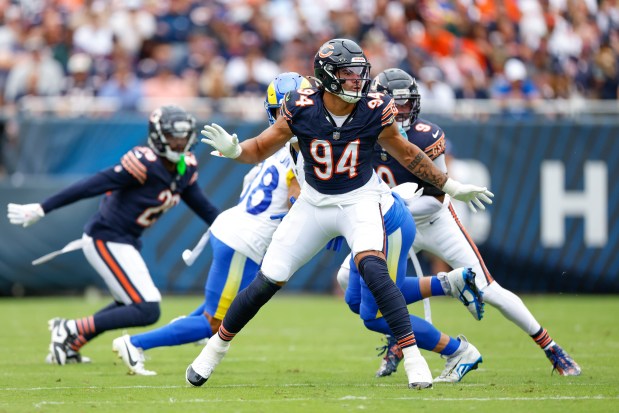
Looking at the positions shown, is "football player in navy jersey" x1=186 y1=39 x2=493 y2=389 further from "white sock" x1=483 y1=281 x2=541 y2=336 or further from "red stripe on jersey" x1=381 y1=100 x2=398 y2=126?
"white sock" x1=483 y1=281 x2=541 y2=336

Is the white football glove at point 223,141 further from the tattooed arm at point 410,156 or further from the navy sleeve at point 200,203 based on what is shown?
the navy sleeve at point 200,203

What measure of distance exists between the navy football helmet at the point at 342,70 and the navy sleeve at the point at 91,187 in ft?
7.28

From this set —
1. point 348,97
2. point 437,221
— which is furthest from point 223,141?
point 437,221

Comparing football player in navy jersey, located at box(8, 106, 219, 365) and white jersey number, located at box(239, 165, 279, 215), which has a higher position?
white jersey number, located at box(239, 165, 279, 215)

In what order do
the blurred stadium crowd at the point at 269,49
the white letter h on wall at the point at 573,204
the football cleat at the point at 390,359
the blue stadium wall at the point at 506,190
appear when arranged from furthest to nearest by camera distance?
the blurred stadium crowd at the point at 269,49 < the white letter h on wall at the point at 573,204 < the blue stadium wall at the point at 506,190 < the football cleat at the point at 390,359

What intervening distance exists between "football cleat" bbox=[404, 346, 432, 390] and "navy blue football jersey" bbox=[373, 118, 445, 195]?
5.17ft

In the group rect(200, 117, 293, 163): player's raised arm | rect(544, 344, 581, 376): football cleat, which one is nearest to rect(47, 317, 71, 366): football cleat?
rect(200, 117, 293, 163): player's raised arm

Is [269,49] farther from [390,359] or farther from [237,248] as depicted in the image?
[390,359]

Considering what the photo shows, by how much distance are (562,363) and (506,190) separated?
6.95 meters

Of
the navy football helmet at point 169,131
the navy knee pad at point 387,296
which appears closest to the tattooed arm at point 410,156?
the navy knee pad at point 387,296

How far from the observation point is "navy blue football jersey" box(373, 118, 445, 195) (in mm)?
7312

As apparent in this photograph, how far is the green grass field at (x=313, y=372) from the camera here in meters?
5.77

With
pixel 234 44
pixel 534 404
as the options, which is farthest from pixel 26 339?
pixel 234 44

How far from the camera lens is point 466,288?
→ 275 inches
